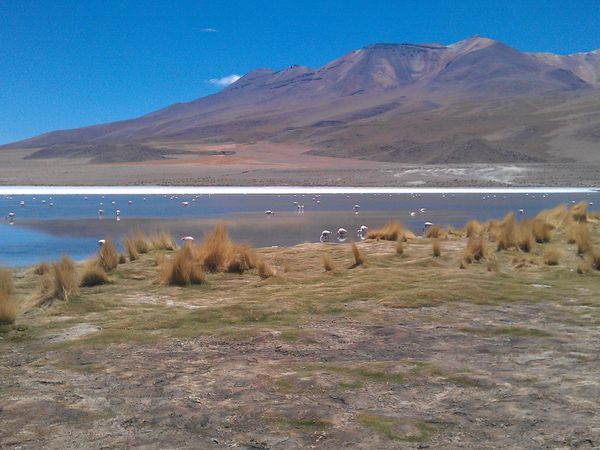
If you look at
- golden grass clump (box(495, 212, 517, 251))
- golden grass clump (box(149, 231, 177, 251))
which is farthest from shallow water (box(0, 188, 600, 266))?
golden grass clump (box(495, 212, 517, 251))

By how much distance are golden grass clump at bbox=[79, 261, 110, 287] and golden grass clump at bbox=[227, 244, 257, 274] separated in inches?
64.0

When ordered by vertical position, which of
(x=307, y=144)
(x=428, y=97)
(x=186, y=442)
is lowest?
(x=186, y=442)

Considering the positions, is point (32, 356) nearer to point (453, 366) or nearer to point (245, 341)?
point (245, 341)

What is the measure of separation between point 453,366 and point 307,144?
365 ft

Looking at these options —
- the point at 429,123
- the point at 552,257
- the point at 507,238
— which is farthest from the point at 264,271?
the point at 429,123

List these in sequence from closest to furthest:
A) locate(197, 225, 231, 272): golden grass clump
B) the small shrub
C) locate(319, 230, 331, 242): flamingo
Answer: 1. the small shrub
2. locate(197, 225, 231, 272): golden grass clump
3. locate(319, 230, 331, 242): flamingo

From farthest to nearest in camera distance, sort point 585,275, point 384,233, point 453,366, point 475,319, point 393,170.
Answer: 1. point 393,170
2. point 384,233
3. point 585,275
4. point 475,319
5. point 453,366

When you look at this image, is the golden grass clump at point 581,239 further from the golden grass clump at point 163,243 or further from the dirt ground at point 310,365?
the golden grass clump at point 163,243

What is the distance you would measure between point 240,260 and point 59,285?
2.58 m

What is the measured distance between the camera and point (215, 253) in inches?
348

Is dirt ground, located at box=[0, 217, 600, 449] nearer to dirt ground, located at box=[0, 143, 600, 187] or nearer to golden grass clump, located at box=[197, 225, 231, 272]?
golden grass clump, located at box=[197, 225, 231, 272]

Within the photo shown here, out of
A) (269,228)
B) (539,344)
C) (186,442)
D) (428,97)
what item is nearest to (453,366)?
(539,344)

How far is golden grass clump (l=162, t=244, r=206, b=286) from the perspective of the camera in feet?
25.7

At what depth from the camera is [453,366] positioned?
473cm
